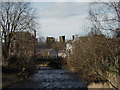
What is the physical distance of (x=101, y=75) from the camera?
53.5ft

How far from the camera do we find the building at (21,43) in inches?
1171

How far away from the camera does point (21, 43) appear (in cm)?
3055

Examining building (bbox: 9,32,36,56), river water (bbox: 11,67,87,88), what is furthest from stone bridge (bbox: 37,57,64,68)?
river water (bbox: 11,67,87,88)

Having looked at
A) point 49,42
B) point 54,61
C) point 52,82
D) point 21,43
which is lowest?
point 52,82

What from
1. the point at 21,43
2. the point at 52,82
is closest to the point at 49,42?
the point at 21,43

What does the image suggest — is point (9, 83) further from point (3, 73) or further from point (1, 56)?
point (1, 56)

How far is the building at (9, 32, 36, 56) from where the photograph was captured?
97.6 ft

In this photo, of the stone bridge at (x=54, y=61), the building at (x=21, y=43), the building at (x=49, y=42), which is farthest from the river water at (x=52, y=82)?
the building at (x=49, y=42)

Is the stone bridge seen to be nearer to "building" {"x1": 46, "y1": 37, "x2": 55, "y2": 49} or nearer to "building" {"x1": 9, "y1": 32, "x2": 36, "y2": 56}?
"building" {"x1": 9, "y1": 32, "x2": 36, "y2": 56}

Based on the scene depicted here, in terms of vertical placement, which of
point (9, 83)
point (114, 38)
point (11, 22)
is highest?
point (11, 22)

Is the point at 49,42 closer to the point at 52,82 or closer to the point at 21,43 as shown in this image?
the point at 21,43

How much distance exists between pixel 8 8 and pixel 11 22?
1746 mm

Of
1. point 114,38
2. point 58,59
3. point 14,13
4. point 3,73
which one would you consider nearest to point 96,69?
point 114,38

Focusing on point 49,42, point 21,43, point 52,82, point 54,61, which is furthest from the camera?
point 49,42
